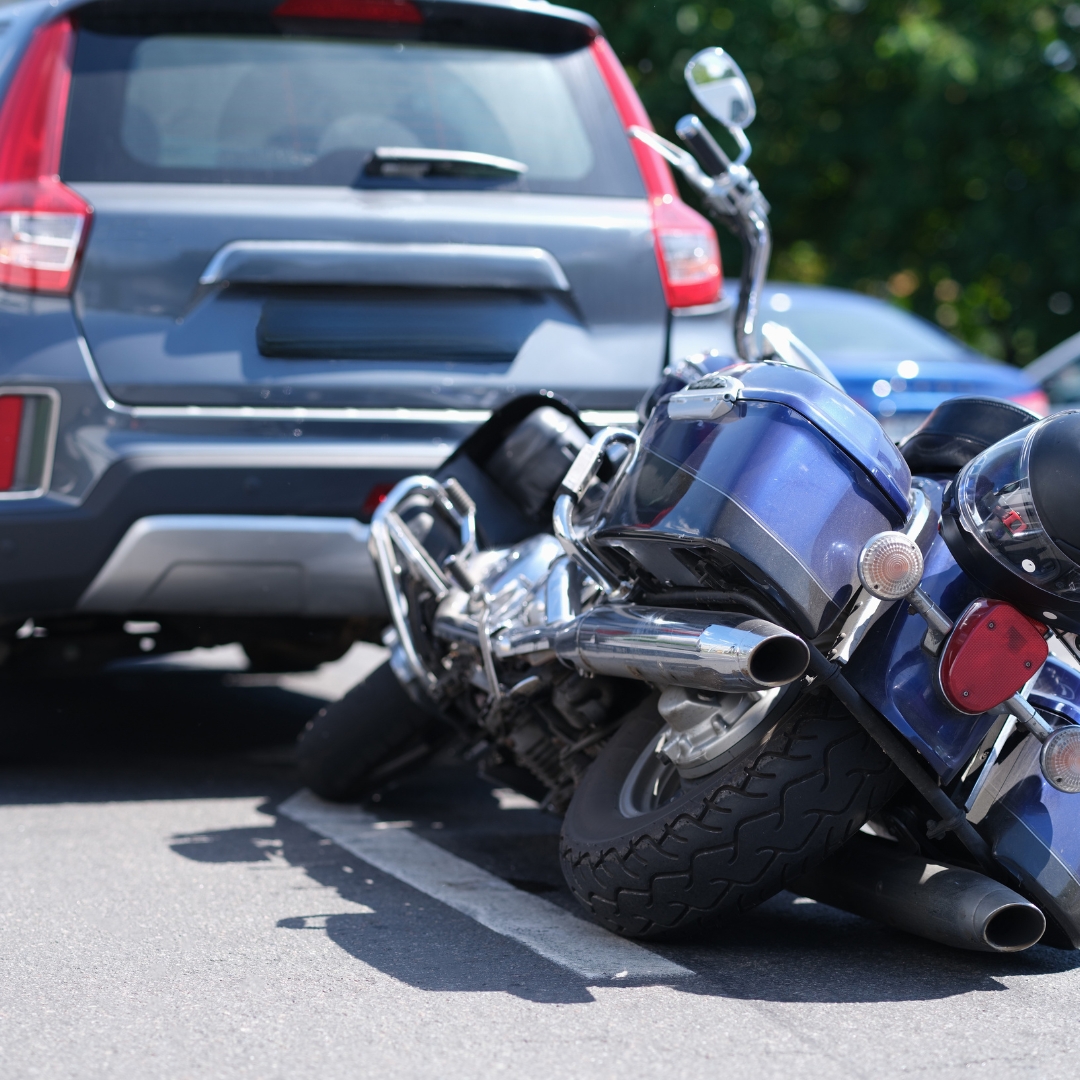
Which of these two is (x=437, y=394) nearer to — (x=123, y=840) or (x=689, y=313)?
(x=689, y=313)

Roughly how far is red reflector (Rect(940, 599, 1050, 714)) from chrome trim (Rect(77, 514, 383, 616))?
1970mm

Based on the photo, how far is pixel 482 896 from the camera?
3557mm

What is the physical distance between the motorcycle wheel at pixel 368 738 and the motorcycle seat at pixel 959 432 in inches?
59.5

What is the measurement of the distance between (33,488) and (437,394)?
1.03 m

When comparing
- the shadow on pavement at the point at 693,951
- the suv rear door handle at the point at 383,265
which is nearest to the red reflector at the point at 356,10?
the suv rear door handle at the point at 383,265

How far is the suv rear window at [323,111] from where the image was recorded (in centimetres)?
446

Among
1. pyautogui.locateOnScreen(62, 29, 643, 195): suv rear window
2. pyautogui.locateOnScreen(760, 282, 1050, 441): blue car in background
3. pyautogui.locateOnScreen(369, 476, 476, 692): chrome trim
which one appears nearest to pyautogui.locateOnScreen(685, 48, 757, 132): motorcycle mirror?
pyautogui.locateOnScreen(62, 29, 643, 195): suv rear window

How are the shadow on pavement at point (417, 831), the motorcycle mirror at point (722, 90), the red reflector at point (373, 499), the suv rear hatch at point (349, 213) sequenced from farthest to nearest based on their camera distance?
the red reflector at point (373, 499), the suv rear hatch at point (349, 213), the motorcycle mirror at point (722, 90), the shadow on pavement at point (417, 831)

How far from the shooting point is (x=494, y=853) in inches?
159

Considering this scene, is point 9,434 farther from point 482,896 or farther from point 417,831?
point 482,896

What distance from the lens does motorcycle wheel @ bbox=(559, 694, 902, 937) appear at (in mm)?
2873

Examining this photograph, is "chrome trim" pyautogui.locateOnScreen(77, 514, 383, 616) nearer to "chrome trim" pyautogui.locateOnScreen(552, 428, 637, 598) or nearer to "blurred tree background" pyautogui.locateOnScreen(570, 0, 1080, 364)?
"chrome trim" pyautogui.locateOnScreen(552, 428, 637, 598)

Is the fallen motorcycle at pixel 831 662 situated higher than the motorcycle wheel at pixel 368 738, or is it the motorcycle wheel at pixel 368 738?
the fallen motorcycle at pixel 831 662

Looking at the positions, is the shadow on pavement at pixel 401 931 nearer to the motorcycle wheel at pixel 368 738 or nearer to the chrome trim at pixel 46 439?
the motorcycle wheel at pixel 368 738
